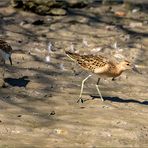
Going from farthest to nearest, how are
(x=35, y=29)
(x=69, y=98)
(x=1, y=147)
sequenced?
(x=35, y=29) < (x=69, y=98) < (x=1, y=147)

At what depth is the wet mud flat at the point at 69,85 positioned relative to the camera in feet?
22.8

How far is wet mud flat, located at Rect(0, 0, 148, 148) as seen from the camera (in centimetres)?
696

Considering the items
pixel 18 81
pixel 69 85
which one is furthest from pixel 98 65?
pixel 18 81

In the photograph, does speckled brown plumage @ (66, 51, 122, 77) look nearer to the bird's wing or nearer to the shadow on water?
the bird's wing

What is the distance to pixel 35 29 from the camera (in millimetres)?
13445

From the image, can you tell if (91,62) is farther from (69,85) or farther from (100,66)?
(69,85)

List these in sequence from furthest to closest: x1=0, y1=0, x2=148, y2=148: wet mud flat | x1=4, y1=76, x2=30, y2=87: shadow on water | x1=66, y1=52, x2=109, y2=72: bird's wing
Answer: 1. x1=4, y1=76, x2=30, y2=87: shadow on water
2. x1=66, y1=52, x2=109, y2=72: bird's wing
3. x1=0, y1=0, x2=148, y2=148: wet mud flat

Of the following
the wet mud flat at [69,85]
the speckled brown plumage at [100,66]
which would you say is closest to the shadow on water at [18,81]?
the wet mud flat at [69,85]

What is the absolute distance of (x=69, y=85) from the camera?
9.43 m

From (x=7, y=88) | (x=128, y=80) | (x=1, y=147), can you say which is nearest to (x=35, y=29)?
(x=128, y=80)

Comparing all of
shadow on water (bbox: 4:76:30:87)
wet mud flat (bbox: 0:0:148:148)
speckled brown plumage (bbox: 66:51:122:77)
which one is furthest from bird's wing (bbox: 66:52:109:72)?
shadow on water (bbox: 4:76:30:87)

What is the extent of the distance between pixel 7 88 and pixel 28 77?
2.70 feet

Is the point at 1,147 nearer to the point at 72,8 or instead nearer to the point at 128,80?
the point at 128,80

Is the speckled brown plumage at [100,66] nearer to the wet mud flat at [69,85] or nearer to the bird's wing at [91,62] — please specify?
the bird's wing at [91,62]
